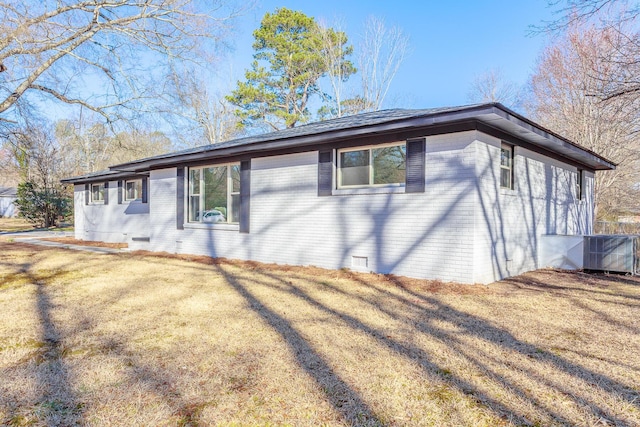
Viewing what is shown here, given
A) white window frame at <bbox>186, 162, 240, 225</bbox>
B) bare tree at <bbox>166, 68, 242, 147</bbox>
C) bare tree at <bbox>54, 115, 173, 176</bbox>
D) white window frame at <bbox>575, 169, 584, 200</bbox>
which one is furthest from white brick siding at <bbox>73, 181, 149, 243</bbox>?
white window frame at <bbox>575, 169, 584, 200</bbox>

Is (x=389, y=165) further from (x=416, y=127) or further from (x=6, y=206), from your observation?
(x=6, y=206)

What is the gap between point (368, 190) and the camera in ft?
24.1

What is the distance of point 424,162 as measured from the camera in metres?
6.68

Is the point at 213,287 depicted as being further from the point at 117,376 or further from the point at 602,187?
the point at 602,187

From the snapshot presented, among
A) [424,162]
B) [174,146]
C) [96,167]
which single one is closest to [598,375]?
[424,162]

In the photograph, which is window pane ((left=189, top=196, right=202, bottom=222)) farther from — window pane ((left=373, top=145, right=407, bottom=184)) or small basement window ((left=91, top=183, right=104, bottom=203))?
small basement window ((left=91, top=183, right=104, bottom=203))

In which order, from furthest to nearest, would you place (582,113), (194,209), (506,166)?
(582,113), (194,209), (506,166)

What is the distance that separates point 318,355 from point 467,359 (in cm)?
127

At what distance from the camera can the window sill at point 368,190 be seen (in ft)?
22.9

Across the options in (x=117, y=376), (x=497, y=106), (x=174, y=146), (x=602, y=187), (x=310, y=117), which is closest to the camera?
(x=117, y=376)

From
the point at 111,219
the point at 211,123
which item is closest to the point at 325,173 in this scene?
the point at 111,219

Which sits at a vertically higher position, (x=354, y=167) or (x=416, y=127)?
(x=416, y=127)

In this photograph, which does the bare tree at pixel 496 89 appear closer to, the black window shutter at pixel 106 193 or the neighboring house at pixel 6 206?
the black window shutter at pixel 106 193

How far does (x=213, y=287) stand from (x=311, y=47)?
17962mm
